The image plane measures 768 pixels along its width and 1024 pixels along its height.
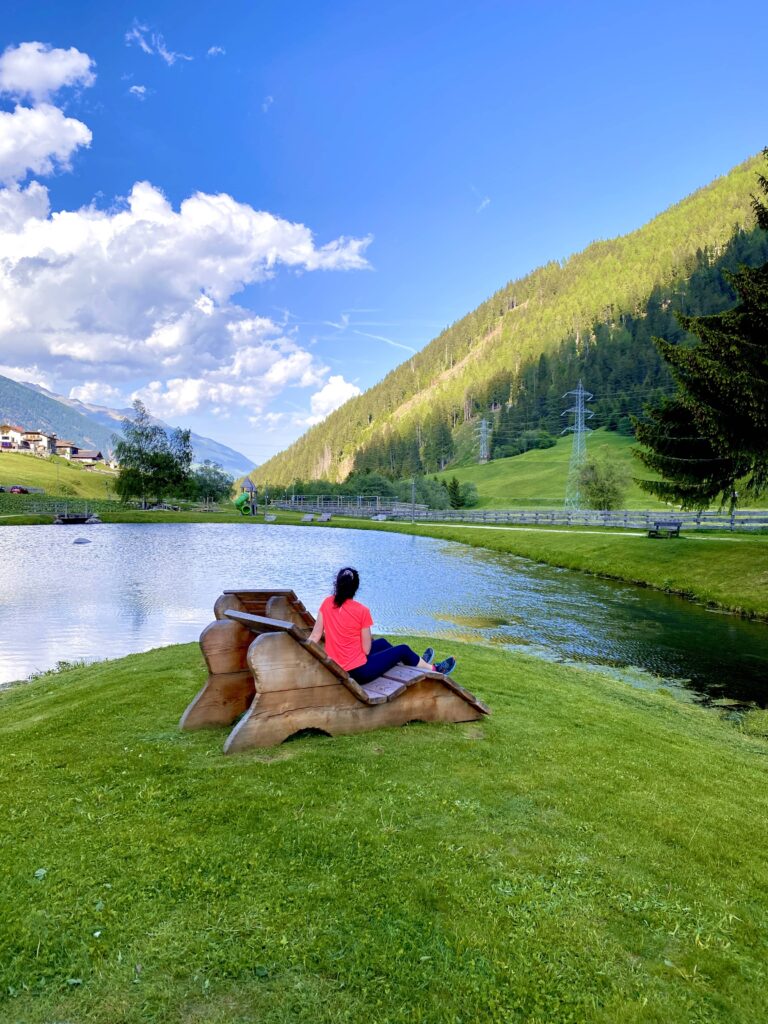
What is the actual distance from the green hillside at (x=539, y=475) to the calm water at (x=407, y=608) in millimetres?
79973

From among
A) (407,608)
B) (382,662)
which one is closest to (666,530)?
(407,608)

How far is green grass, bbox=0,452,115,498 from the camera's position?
422ft

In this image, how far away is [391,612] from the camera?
2192cm

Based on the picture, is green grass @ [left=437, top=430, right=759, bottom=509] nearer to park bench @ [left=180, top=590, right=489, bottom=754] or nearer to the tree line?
the tree line

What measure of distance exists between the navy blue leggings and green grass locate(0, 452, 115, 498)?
413 feet

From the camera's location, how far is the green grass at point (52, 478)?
128750 mm

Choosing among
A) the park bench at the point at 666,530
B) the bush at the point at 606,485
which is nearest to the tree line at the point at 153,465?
the bush at the point at 606,485

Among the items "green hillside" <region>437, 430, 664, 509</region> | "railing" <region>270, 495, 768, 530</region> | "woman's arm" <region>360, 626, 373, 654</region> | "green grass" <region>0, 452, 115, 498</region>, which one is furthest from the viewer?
"green grass" <region>0, 452, 115, 498</region>

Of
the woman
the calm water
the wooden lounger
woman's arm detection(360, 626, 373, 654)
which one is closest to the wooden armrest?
the wooden lounger

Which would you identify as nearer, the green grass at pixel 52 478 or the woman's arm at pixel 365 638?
the woman's arm at pixel 365 638

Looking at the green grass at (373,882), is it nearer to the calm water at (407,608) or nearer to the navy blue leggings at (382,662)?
the navy blue leggings at (382,662)

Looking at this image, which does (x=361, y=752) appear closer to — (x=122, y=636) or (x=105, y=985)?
(x=105, y=985)

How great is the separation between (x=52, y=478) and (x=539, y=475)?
115035 millimetres

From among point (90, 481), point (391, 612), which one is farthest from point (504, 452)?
point (391, 612)
